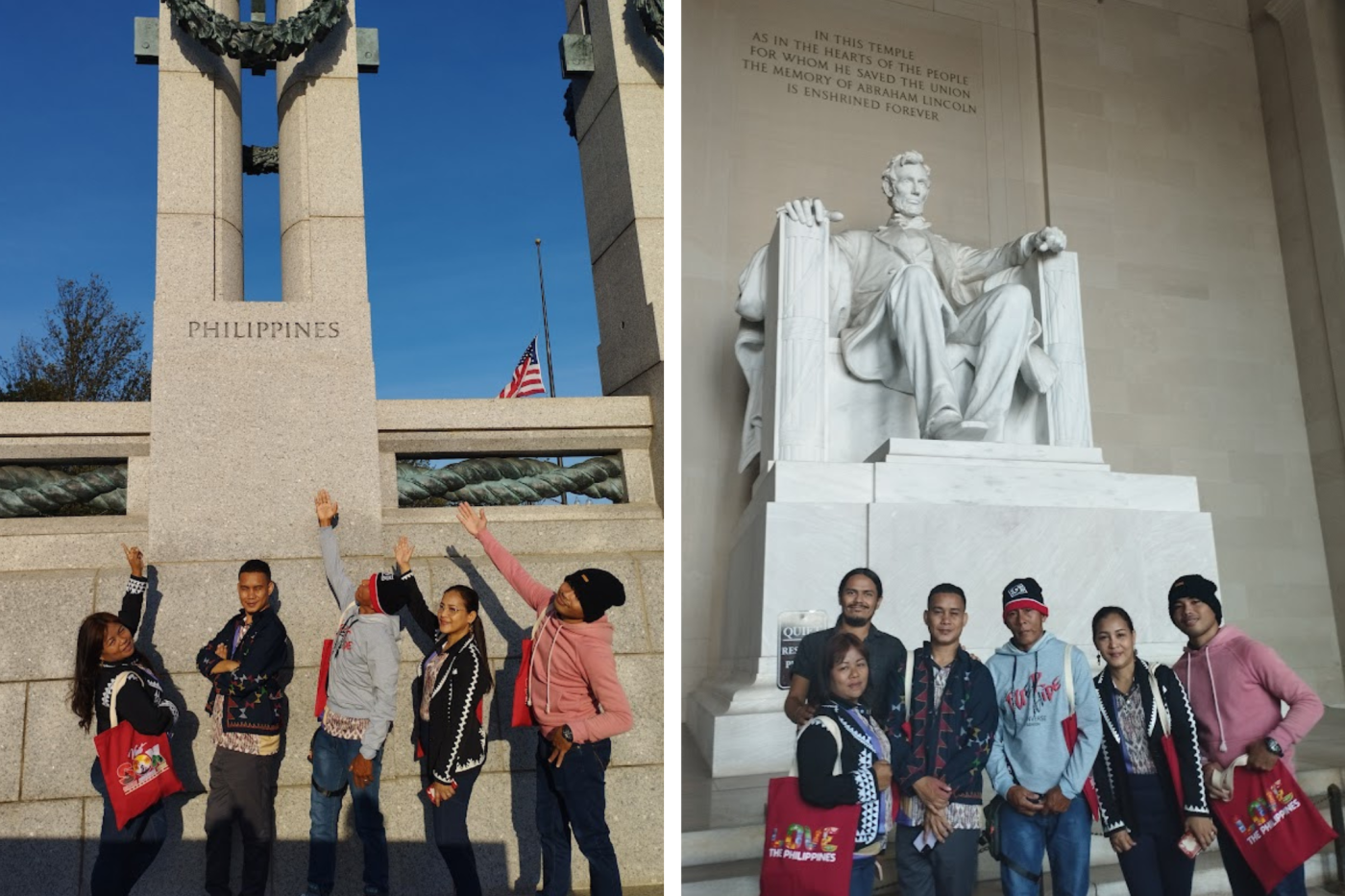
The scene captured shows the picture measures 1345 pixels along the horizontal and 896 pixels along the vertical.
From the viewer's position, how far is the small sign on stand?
5.96m

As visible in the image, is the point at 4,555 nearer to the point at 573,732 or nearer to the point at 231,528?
the point at 231,528

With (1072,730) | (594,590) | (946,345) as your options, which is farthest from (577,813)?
(946,345)

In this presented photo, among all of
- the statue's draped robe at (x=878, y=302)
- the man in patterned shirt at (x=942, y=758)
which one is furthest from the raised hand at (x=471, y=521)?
the statue's draped robe at (x=878, y=302)

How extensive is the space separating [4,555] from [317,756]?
98.3 inches

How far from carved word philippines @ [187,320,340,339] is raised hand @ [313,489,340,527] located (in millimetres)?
1123

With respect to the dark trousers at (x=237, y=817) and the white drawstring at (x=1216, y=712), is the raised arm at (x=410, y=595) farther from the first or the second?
the white drawstring at (x=1216, y=712)

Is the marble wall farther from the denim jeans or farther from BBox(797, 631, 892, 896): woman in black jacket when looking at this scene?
the denim jeans

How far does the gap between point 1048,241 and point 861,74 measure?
3719mm

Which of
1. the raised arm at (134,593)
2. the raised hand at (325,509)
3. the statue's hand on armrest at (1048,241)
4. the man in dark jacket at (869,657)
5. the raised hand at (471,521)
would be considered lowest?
the man in dark jacket at (869,657)

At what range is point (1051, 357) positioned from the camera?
24.8 feet

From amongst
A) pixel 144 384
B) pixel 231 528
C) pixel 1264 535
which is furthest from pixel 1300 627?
pixel 144 384

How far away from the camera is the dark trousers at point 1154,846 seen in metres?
4.13

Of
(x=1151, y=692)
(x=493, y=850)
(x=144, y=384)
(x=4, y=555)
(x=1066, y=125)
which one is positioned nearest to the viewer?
(x=1151, y=692)

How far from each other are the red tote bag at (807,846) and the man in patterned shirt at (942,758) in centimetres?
36
